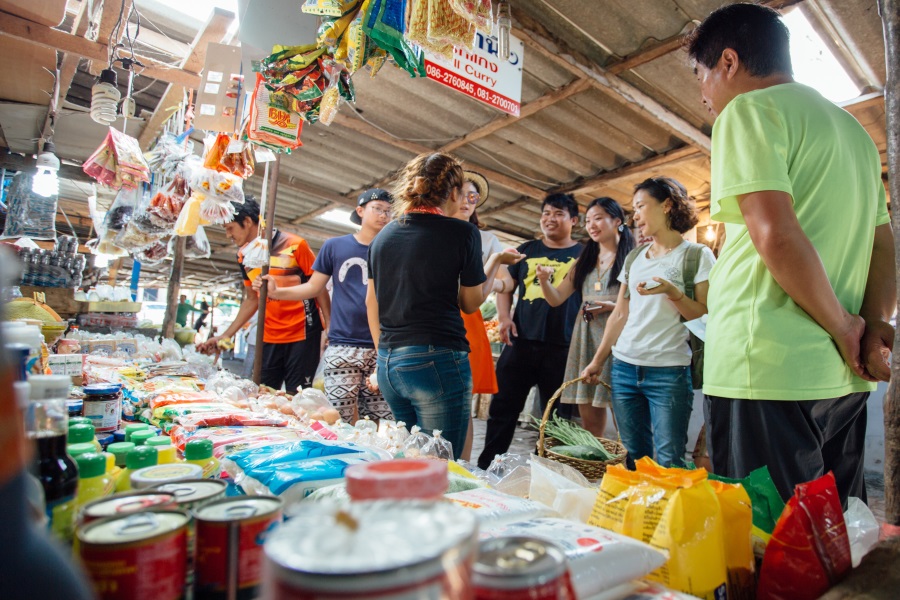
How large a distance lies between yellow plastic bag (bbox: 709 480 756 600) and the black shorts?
A: 3240 millimetres

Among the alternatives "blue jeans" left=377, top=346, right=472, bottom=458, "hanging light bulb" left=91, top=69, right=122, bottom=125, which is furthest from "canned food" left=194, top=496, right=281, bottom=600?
"hanging light bulb" left=91, top=69, right=122, bottom=125

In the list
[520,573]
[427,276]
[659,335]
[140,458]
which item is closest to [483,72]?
[427,276]

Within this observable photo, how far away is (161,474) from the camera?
2.57 ft

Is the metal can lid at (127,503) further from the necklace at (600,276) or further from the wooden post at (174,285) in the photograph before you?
the wooden post at (174,285)

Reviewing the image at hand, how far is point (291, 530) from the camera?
0.38m

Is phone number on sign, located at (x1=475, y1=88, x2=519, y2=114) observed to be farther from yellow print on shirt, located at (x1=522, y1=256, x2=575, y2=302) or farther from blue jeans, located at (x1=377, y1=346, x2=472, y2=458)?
blue jeans, located at (x1=377, y1=346, x2=472, y2=458)

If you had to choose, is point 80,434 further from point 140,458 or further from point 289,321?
point 289,321

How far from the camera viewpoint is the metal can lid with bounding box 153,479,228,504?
67cm

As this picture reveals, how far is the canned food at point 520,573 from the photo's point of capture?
0.42m

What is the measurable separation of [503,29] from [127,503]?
2.99 m

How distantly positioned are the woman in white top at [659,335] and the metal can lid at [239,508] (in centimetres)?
212

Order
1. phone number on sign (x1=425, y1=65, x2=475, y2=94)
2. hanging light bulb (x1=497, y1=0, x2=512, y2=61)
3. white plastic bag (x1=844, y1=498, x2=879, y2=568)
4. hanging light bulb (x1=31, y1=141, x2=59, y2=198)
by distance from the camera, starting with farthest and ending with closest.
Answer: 1. hanging light bulb (x1=31, y1=141, x2=59, y2=198)
2. hanging light bulb (x1=497, y1=0, x2=512, y2=61)
3. phone number on sign (x1=425, y1=65, x2=475, y2=94)
4. white plastic bag (x1=844, y1=498, x2=879, y2=568)

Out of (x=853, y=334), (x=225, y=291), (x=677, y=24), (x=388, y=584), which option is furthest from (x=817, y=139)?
(x=225, y=291)

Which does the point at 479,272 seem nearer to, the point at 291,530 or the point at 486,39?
the point at 486,39
